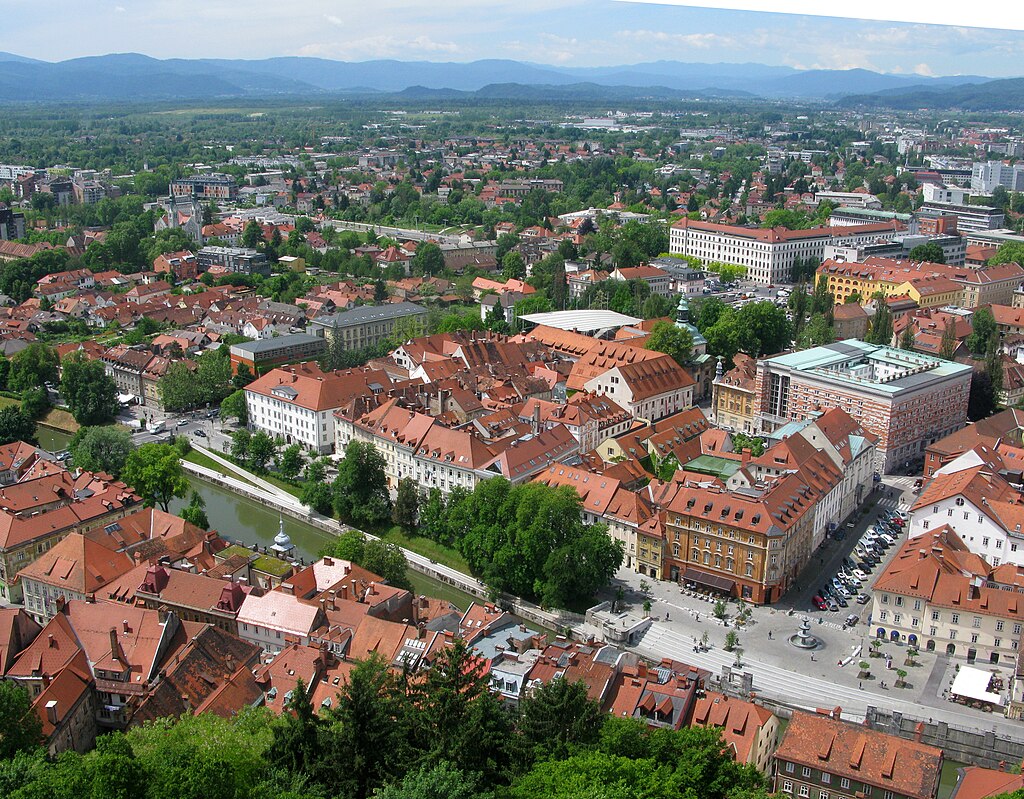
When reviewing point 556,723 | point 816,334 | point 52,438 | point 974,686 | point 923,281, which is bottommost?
point 52,438

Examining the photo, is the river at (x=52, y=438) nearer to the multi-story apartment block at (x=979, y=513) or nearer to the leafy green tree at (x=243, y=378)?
the leafy green tree at (x=243, y=378)

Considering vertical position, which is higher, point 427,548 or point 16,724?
point 16,724

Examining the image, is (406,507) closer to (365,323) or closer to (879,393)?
(879,393)

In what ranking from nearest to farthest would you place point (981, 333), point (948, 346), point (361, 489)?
1. point (361, 489)
2. point (948, 346)
3. point (981, 333)

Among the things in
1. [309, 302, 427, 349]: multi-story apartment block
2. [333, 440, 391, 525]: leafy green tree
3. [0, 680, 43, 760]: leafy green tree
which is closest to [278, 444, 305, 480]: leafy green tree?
[333, 440, 391, 525]: leafy green tree

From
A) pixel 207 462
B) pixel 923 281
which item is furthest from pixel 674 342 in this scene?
pixel 207 462

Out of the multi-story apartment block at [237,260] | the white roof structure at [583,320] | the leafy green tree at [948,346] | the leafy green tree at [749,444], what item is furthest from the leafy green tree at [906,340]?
the multi-story apartment block at [237,260]

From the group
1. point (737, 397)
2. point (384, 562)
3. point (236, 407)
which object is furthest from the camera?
point (236, 407)
